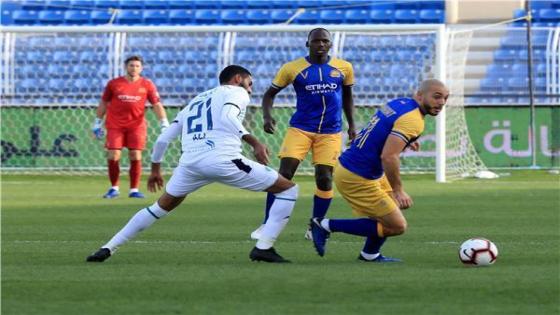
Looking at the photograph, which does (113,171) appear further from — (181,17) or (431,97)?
(181,17)

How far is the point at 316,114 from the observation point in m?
11.9

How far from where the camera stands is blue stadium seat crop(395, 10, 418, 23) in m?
29.8

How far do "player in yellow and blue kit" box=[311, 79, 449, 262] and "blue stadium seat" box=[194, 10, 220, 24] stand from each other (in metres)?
21.3

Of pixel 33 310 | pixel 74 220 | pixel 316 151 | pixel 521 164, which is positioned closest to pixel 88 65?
pixel 521 164

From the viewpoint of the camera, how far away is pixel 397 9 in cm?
3028

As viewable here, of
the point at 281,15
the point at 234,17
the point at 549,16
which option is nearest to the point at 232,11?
the point at 234,17

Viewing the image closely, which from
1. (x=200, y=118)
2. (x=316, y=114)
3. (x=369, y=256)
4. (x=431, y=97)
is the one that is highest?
(x=431, y=97)

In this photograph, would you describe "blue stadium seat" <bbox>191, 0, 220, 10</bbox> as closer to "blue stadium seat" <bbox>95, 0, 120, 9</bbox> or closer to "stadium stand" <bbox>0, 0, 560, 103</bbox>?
"stadium stand" <bbox>0, 0, 560, 103</bbox>

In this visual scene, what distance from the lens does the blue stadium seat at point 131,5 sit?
3100 cm

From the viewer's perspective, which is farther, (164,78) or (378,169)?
(164,78)

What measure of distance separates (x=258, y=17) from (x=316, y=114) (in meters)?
18.4

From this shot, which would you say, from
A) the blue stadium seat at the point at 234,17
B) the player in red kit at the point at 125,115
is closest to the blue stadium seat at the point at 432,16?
the blue stadium seat at the point at 234,17

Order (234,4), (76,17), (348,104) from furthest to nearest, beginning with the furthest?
(76,17)
(234,4)
(348,104)

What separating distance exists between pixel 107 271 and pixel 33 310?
178cm
